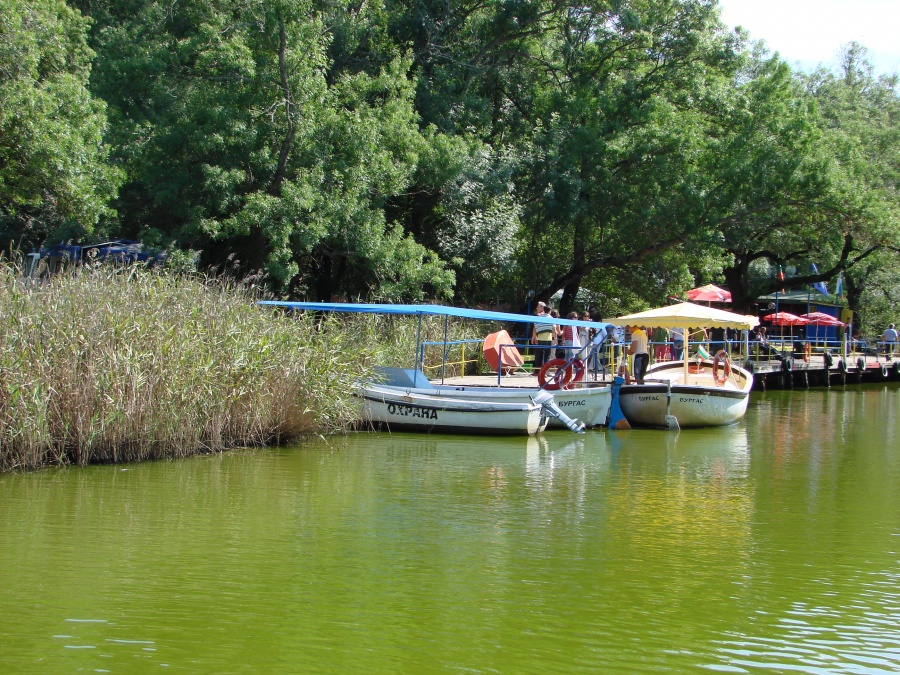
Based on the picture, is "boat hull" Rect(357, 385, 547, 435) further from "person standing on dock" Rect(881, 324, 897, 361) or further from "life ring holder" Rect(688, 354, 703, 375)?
"person standing on dock" Rect(881, 324, 897, 361)

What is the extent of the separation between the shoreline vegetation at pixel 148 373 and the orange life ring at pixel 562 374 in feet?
16.3

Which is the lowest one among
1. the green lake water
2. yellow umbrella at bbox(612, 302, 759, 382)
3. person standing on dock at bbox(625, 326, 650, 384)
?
the green lake water

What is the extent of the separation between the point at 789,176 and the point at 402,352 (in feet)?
49.3

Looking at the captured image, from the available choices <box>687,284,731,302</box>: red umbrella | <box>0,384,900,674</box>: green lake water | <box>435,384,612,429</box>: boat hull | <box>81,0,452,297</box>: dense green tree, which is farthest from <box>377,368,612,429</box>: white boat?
<box>687,284,731,302</box>: red umbrella

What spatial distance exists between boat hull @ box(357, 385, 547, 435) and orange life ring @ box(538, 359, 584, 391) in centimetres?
178

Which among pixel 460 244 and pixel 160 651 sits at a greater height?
pixel 460 244

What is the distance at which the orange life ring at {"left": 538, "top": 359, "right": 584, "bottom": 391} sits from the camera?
1973 cm

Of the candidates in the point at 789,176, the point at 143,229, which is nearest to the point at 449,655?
the point at 143,229

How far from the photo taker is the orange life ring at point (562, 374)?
1973 cm

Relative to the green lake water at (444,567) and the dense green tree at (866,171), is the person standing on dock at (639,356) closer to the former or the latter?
the green lake water at (444,567)

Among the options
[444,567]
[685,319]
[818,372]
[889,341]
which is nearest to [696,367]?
[685,319]

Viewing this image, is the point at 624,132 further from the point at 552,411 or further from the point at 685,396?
the point at 552,411

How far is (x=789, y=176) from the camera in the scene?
98.6ft

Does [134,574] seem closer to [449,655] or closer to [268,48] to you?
[449,655]
